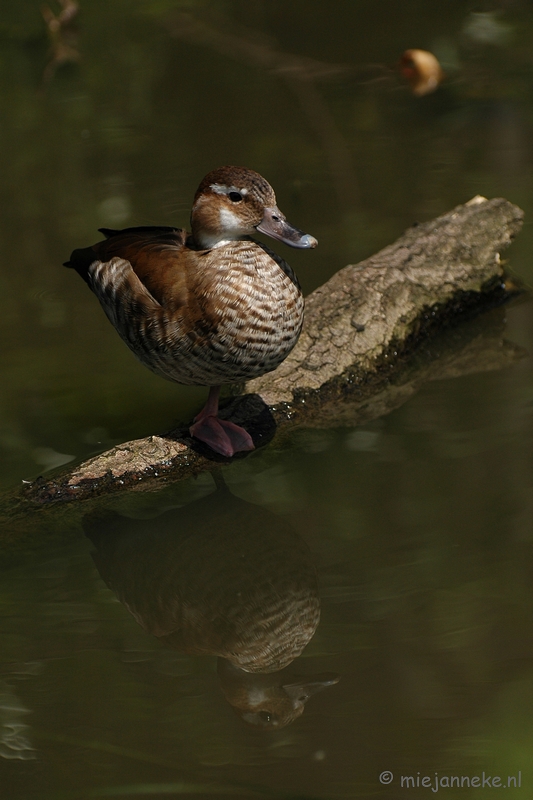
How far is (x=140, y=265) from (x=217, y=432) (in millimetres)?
817

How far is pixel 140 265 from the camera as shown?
14.8 ft

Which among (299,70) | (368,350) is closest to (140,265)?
(368,350)

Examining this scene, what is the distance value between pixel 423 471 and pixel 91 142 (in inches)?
203

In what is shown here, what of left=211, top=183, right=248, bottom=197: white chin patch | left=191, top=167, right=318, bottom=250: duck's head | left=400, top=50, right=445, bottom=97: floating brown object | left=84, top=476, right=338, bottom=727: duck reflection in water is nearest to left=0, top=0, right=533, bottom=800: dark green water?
left=84, top=476, right=338, bottom=727: duck reflection in water

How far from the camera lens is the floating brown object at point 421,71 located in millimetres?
8766

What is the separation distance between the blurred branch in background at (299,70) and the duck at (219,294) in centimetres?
281

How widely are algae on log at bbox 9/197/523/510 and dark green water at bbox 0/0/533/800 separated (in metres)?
0.13

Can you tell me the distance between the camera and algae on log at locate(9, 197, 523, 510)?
4.48 m

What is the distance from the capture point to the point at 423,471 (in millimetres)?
4480

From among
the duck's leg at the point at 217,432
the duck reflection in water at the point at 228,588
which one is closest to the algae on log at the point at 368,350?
the duck's leg at the point at 217,432

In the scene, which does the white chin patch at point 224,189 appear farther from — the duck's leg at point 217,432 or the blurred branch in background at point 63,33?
the blurred branch in background at point 63,33

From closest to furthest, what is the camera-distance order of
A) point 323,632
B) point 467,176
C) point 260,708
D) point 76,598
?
point 260,708 < point 323,632 < point 76,598 < point 467,176

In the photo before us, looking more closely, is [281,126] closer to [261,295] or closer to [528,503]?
[261,295]

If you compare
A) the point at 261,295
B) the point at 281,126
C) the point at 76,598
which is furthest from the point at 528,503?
the point at 281,126
